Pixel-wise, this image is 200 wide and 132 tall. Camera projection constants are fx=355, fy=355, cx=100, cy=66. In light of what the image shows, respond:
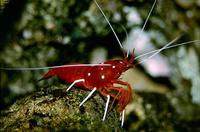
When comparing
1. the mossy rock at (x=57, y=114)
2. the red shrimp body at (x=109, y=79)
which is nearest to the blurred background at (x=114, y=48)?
the red shrimp body at (x=109, y=79)

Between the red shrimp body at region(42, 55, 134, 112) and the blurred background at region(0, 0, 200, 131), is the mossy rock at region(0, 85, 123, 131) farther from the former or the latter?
the blurred background at region(0, 0, 200, 131)

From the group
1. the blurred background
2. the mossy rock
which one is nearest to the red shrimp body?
the mossy rock

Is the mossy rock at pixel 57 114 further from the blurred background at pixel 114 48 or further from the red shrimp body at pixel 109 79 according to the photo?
the blurred background at pixel 114 48

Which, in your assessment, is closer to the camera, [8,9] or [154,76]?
[8,9]

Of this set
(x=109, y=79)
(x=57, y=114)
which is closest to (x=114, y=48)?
(x=109, y=79)

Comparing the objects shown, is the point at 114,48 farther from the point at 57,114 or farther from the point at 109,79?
the point at 57,114

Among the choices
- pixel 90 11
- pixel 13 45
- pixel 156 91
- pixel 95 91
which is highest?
pixel 90 11

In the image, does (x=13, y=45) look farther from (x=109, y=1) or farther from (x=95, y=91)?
(x=95, y=91)

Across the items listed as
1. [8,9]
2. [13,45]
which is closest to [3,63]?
[13,45]
